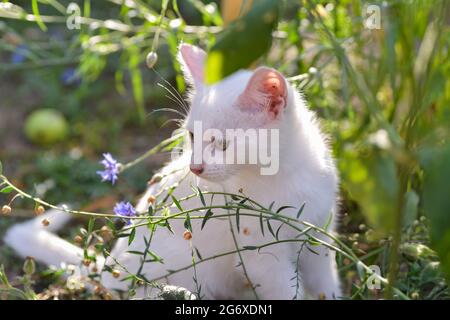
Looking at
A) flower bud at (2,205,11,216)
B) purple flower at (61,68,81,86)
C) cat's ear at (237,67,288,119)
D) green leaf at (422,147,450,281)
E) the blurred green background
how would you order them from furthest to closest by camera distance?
purple flower at (61,68,81,86) → cat's ear at (237,67,288,119) → flower bud at (2,205,11,216) → the blurred green background → green leaf at (422,147,450,281)

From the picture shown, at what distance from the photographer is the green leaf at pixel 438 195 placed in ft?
2.58

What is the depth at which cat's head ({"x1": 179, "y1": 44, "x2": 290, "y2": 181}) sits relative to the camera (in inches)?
61.1

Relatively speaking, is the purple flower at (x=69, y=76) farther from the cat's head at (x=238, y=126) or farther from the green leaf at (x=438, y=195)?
the green leaf at (x=438, y=195)

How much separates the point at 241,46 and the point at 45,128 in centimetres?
243

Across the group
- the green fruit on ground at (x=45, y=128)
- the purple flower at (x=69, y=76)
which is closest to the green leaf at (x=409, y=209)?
the green fruit on ground at (x=45, y=128)

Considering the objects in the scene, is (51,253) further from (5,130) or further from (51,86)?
(51,86)

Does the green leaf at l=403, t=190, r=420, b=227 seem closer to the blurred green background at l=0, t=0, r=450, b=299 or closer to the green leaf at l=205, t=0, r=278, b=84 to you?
the blurred green background at l=0, t=0, r=450, b=299

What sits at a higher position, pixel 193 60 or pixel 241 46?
pixel 193 60

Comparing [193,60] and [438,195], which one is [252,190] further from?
[438,195]

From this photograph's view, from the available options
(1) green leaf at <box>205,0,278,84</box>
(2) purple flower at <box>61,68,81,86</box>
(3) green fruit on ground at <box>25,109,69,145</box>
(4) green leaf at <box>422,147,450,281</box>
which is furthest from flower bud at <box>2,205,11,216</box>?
(2) purple flower at <box>61,68,81,86</box>

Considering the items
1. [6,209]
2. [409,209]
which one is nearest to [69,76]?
[6,209]

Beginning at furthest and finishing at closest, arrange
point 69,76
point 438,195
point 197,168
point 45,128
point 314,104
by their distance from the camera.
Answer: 1. point 69,76
2. point 45,128
3. point 314,104
4. point 197,168
5. point 438,195

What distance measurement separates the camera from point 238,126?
1.59 metres

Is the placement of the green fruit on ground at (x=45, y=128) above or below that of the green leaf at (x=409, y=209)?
above
